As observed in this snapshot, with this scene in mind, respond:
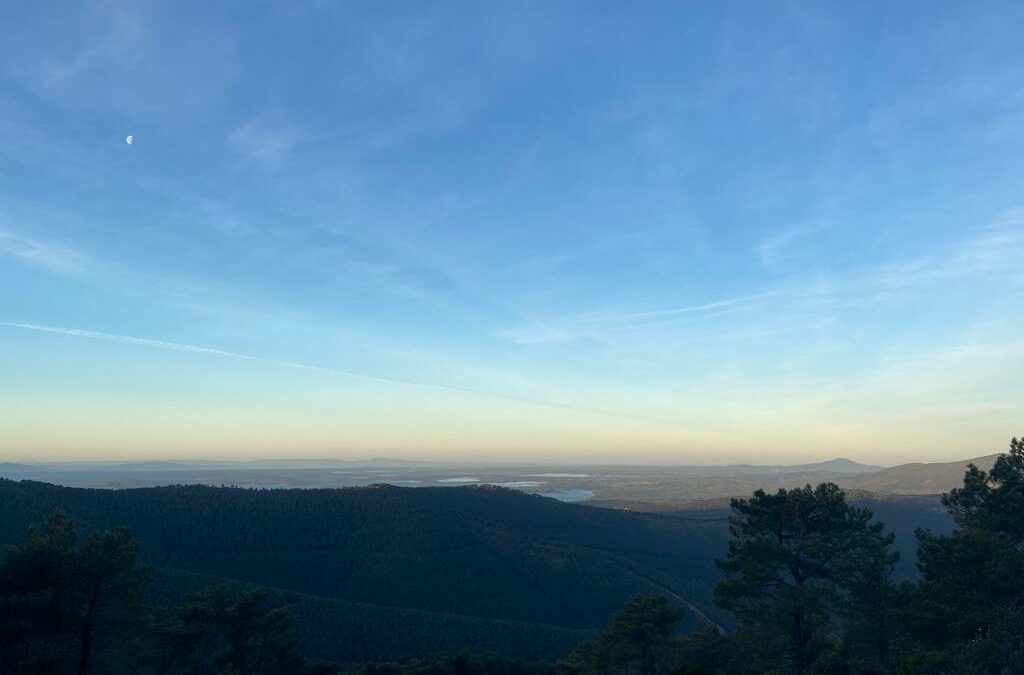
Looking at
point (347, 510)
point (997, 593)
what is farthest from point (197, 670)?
point (347, 510)

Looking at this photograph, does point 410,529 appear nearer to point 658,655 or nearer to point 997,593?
point 658,655

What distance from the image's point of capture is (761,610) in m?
30.3

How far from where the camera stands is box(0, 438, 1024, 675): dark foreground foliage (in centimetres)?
2303

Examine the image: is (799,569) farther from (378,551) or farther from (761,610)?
(378,551)

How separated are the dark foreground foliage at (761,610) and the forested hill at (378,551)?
101 meters

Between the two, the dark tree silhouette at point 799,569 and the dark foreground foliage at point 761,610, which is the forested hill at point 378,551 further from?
the dark tree silhouette at point 799,569

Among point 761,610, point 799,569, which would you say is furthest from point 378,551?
point 761,610

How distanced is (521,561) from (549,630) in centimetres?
3798

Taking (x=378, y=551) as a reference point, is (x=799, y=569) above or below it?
above

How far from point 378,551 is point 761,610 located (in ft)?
444

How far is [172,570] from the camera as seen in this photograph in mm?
106688

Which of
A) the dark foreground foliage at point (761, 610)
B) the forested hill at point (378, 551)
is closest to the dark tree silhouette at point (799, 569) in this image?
the dark foreground foliage at point (761, 610)

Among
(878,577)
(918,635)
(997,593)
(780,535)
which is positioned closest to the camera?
(997,593)

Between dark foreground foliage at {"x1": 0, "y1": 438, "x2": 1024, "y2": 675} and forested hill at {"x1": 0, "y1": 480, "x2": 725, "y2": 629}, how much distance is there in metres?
101
